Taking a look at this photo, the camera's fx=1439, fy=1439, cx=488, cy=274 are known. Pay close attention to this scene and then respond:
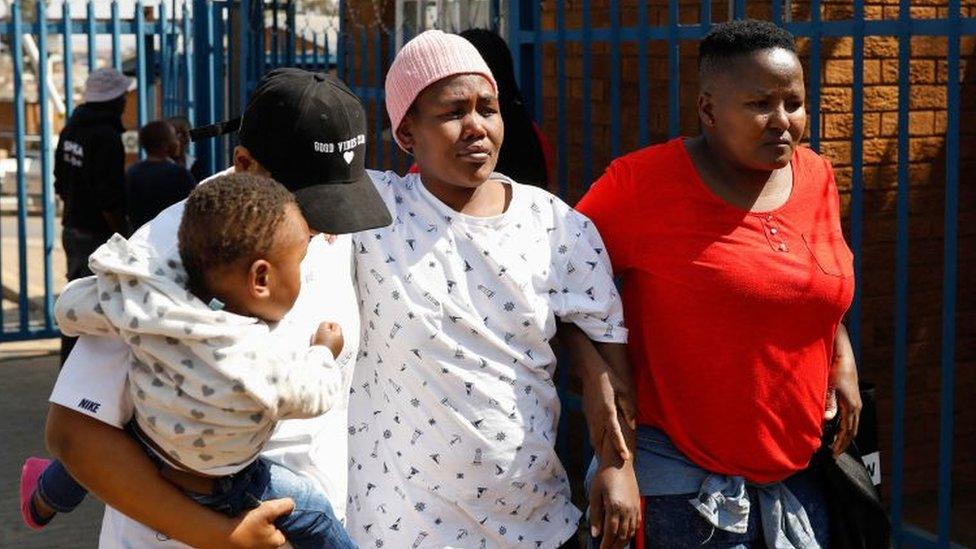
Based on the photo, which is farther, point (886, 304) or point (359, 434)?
point (886, 304)

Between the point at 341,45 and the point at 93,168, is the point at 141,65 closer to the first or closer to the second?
the point at 93,168

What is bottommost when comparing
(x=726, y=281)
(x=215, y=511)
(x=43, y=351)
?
(x=43, y=351)

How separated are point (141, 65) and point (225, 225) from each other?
Result: 8.02 meters

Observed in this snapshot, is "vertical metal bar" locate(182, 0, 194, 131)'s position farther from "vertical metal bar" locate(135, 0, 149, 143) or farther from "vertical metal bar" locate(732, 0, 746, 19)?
"vertical metal bar" locate(732, 0, 746, 19)

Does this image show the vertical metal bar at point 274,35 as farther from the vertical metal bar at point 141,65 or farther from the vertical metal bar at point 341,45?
the vertical metal bar at point 141,65

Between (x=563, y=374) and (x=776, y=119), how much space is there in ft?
6.31

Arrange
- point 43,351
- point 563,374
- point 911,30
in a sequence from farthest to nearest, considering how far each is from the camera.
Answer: point 43,351, point 563,374, point 911,30

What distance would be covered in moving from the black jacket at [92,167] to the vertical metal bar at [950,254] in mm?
5645

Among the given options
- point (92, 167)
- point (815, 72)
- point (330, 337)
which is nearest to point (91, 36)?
point (92, 167)

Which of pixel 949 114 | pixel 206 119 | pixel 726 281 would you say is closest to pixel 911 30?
pixel 949 114

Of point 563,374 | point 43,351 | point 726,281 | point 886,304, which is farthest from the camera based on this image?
point 43,351

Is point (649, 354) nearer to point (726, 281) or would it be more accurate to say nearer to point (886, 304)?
point (726, 281)

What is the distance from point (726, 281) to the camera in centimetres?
302

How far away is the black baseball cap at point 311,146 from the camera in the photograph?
2545 millimetres
